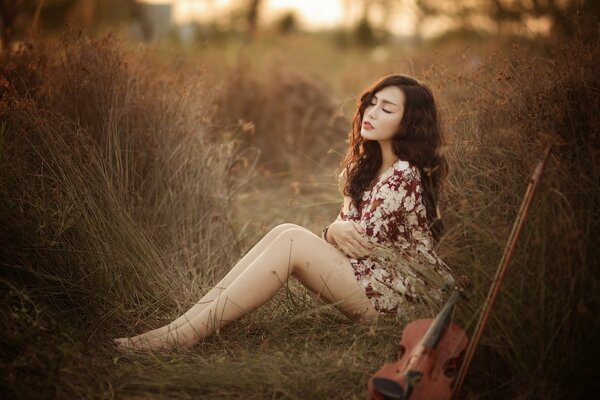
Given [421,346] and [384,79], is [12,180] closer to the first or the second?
[384,79]

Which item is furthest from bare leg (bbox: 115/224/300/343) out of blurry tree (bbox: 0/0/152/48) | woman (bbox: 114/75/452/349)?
blurry tree (bbox: 0/0/152/48)

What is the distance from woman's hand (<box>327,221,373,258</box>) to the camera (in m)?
3.09

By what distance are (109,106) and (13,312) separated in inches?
63.1

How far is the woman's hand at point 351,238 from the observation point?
3094 millimetres

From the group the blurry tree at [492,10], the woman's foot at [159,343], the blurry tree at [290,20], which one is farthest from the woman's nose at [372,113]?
the blurry tree at [290,20]

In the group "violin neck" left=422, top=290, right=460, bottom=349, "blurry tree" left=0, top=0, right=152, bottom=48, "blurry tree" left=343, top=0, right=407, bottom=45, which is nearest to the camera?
"violin neck" left=422, top=290, right=460, bottom=349

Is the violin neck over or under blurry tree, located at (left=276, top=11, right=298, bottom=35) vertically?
under

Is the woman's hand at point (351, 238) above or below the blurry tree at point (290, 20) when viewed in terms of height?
below

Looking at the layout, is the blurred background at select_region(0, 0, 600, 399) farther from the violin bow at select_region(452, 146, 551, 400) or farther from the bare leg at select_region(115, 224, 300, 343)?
the violin bow at select_region(452, 146, 551, 400)

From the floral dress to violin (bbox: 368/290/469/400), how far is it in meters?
0.56

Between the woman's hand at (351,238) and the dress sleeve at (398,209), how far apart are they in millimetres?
49

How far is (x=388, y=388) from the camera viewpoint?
224 centimetres

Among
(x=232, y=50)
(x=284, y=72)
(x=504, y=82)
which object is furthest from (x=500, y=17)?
(x=504, y=82)

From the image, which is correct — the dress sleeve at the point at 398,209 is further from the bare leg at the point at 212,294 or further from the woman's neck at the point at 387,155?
the bare leg at the point at 212,294
